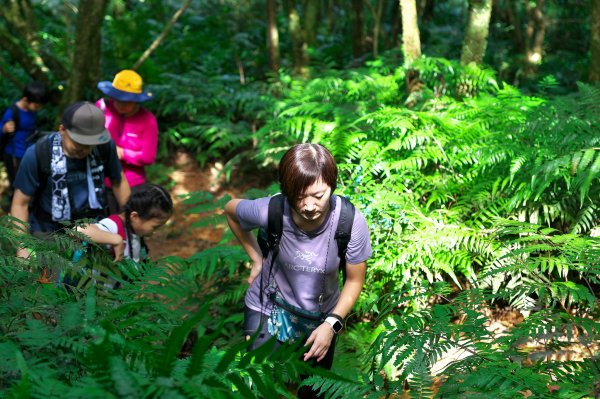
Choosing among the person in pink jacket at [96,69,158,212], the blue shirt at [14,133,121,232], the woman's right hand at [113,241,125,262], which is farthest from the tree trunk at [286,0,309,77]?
the woman's right hand at [113,241,125,262]

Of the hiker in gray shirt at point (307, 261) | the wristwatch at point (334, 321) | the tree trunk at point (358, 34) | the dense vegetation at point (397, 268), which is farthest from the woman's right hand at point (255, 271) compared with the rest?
the tree trunk at point (358, 34)

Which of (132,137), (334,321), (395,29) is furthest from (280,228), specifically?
(395,29)

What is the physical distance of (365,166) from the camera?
5305 millimetres

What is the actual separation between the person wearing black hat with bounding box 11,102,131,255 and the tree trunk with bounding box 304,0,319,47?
8.33 meters

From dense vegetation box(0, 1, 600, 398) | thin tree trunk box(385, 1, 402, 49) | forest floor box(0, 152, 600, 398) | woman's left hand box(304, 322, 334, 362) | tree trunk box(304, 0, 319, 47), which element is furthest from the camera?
thin tree trunk box(385, 1, 402, 49)

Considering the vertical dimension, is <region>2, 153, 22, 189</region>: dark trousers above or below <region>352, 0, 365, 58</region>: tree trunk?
below

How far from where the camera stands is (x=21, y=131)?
691cm

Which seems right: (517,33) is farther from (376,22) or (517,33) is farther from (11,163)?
(11,163)

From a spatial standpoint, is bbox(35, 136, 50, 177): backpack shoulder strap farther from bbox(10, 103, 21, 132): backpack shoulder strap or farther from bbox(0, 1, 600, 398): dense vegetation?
bbox(10, 103, 21, 132): backpack shoulder strap

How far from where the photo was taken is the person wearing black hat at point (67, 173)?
391 centimetres

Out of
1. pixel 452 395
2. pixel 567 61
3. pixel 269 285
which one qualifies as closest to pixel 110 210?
pixel 269 285

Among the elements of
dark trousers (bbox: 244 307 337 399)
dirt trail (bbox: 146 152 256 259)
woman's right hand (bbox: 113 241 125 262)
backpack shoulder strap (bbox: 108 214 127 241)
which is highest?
backpack shoulder strap (bbox: 108 214 127 241)

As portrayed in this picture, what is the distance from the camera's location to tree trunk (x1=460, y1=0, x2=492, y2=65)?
682 centimetres

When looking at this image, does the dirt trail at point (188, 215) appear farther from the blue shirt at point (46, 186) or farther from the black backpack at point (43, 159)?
the black backpack at point (43, 159)
